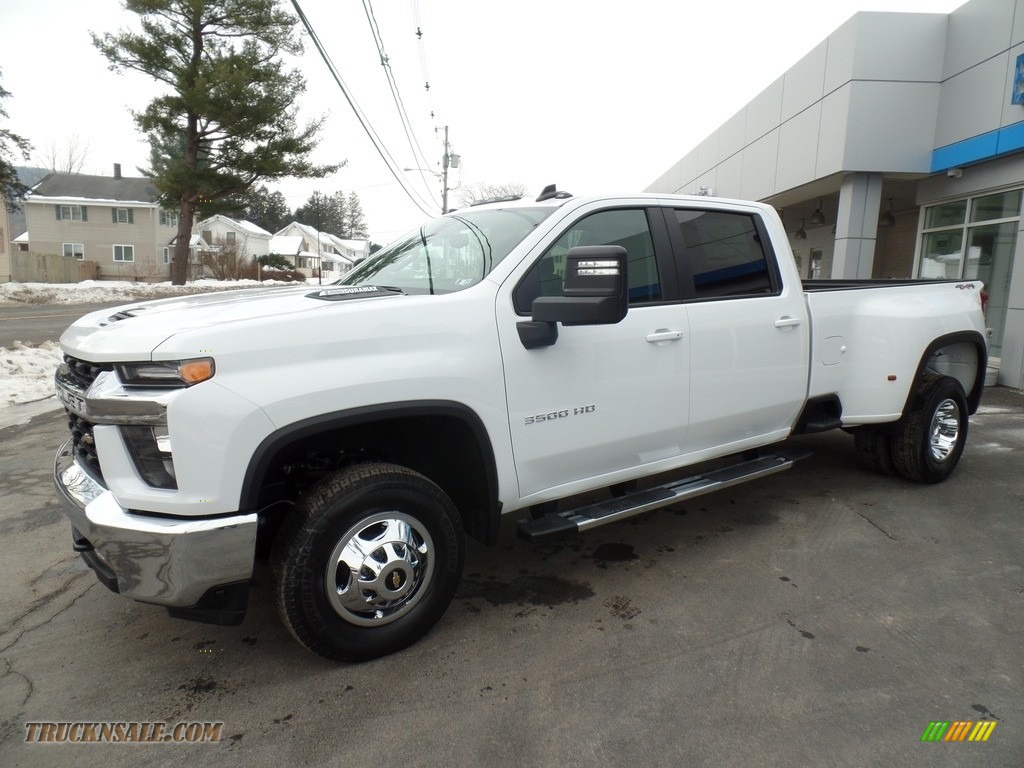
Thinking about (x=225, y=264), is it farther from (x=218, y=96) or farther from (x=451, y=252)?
(x=451, y=252)

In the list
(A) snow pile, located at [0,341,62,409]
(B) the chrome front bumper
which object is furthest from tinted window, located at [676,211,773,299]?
(A) snow pile, located at [0,341,62,409]

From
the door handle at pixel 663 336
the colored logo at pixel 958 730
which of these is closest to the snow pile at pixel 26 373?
the door handle at pixel 663 336

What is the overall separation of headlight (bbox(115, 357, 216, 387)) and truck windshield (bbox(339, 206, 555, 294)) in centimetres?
113

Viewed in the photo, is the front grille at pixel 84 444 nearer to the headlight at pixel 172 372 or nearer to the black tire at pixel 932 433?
the headlight at pixel 172 372

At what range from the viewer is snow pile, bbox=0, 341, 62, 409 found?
→ 7.86m

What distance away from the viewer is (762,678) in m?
2.75

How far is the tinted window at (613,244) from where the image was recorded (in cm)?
325

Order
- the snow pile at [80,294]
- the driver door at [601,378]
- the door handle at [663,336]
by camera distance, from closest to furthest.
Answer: the driver door at [601,378]
the door handle at [663,336]
the snow pile at [80,294]

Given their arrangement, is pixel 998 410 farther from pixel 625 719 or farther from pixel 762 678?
pixel 625 719

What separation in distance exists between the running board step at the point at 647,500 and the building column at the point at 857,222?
28.4ft

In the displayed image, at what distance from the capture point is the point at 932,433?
4953 mm

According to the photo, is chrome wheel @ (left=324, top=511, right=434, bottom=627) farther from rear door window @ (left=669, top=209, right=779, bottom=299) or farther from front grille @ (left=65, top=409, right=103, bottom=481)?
rear door window @ (left=669, top=209, right=779, bottom=299)

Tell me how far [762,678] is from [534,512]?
1243mm

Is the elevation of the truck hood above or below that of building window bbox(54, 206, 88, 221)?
below
